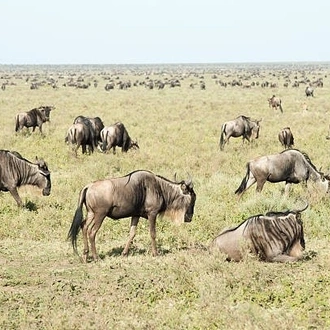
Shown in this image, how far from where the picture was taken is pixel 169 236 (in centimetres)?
1061

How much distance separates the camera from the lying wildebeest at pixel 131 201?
876 cm

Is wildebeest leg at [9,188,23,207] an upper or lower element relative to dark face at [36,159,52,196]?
lower

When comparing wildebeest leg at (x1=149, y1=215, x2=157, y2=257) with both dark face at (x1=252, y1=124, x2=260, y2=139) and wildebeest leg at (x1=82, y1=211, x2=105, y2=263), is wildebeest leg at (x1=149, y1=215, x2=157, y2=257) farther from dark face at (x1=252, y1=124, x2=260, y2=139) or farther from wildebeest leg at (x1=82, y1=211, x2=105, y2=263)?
dark face at (x1=252, y1=124, x2=260, y2=139)

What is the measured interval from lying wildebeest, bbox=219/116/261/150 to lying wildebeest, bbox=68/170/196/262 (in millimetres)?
10720

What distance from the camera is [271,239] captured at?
8.39m

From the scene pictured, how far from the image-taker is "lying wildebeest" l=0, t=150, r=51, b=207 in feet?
38.7

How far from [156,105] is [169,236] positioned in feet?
88.4

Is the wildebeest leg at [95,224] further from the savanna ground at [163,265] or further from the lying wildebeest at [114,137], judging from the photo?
the lying wildebeest at [114,137]

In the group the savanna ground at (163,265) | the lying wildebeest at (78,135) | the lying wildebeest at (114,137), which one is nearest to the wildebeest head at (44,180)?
the savanna ground at (163,265)

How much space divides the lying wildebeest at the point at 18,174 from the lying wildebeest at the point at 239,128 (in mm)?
9419

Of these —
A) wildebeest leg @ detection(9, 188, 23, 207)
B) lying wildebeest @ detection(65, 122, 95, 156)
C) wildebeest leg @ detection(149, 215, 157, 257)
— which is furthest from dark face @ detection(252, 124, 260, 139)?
wildebeest leg @ detection(149, 215, 157, 257)

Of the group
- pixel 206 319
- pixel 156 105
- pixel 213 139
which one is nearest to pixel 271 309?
pixel 206 319

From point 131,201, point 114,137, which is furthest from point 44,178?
point 114,137

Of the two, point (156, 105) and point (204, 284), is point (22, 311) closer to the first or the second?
point (204, 284)
